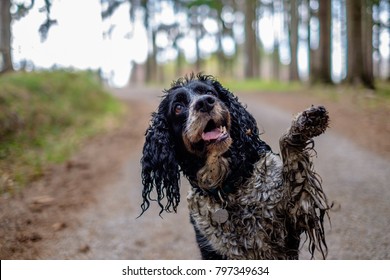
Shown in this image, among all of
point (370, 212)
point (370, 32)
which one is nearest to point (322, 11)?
point (370, 32)

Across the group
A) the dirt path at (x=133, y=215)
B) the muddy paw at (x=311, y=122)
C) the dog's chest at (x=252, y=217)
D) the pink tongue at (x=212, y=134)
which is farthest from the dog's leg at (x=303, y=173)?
the dirt path at (x=133, y=215)

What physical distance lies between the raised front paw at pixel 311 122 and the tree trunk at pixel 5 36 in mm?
5267

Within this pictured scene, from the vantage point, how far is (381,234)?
158 inches

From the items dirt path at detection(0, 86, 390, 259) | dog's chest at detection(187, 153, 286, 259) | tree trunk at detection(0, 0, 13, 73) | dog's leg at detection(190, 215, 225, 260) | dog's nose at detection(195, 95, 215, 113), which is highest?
tree trunk at detection(0, 0, 13, 73)

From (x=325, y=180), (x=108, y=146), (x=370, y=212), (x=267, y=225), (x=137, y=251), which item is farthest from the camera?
(x=108, y=146)

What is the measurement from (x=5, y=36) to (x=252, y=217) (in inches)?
221

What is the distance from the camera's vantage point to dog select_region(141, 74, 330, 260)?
3197 millimetres

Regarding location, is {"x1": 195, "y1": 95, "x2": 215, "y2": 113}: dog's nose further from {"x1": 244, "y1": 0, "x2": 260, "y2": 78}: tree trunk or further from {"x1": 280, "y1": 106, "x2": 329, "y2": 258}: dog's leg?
{"x1": 244, "y1": 0, "x2": 260, "y2": 78}: tree trunk

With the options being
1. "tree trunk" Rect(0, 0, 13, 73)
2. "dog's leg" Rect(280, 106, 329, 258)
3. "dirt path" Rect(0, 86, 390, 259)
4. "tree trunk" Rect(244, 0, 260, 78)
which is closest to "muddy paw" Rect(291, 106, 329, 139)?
"dog's leg" Rect(280, 106, 329, 258)

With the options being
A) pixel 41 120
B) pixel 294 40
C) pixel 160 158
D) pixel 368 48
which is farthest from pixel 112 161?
pixel 294 40

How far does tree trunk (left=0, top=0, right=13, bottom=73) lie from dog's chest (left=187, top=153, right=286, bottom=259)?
187 inches

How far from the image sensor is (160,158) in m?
3.44
